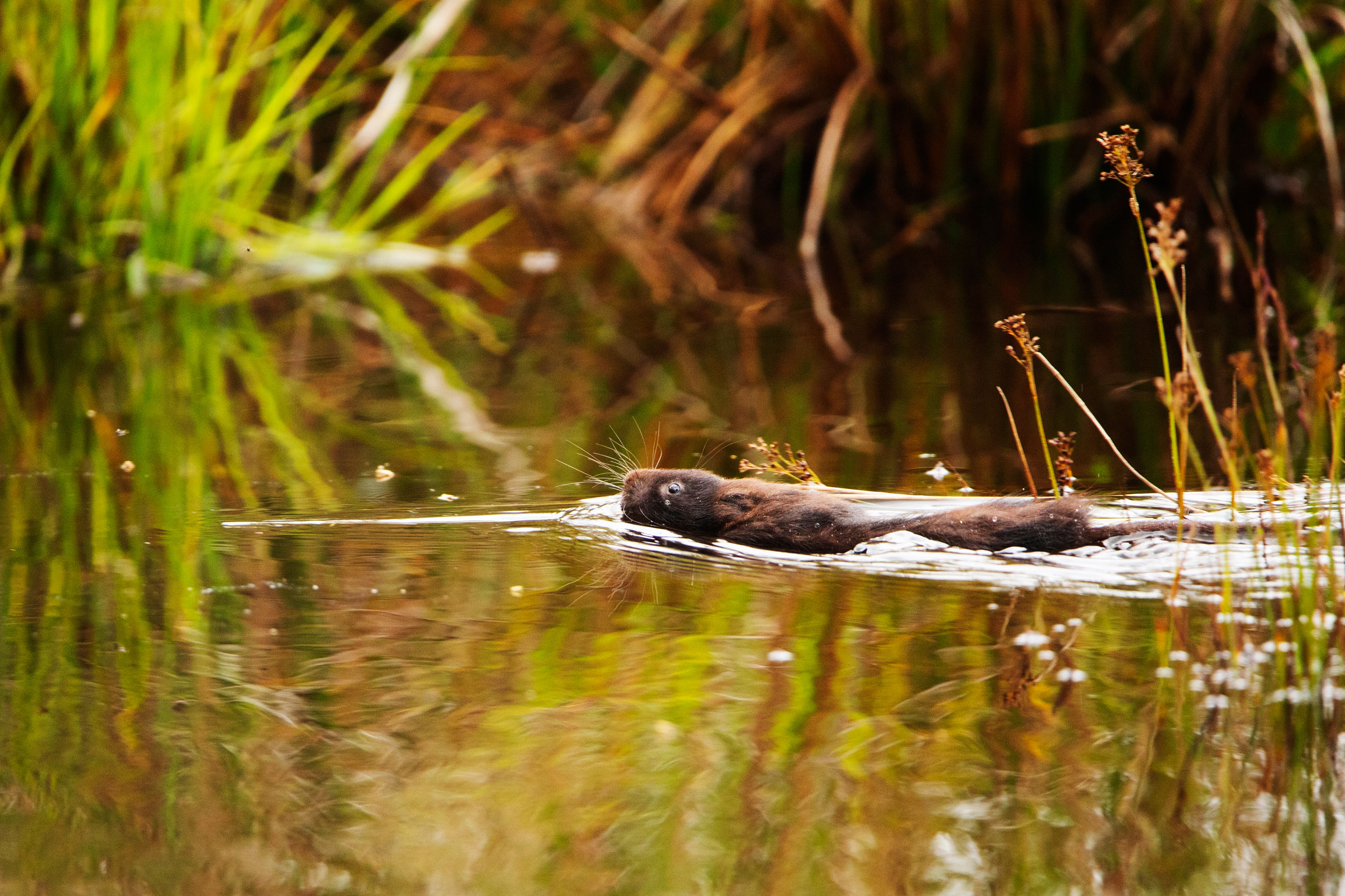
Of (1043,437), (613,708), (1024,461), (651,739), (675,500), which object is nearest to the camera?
(651,739)

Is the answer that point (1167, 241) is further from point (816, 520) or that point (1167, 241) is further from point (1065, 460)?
point (816, 520)

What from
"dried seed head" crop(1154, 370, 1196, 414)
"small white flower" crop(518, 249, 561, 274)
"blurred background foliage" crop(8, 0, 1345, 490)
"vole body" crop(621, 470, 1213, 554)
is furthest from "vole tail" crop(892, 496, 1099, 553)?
"small white flower" crop(518, 249, 561, 274)

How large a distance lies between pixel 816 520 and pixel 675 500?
0.29 meters

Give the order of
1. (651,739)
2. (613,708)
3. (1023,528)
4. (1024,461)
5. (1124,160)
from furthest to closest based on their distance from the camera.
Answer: (1024,461)
(1023,528)
(1124,160)
(613,708)
(651,739)

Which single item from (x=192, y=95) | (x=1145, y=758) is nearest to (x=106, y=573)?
(x=1145, y=758)

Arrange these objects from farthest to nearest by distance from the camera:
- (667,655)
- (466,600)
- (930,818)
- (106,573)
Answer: (106,573) < (466,600) < (667,655) < (930,818)

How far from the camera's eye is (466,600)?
2.42 metres

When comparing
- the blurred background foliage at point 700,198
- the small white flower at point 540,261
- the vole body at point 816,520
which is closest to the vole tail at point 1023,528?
the vole body at point 816,520

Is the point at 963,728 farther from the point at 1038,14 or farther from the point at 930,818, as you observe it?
the point at 1038,14

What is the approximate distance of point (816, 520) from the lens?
8.80 ft

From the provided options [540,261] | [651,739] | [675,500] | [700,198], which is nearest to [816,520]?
[675,500]

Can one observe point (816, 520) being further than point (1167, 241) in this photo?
Yes

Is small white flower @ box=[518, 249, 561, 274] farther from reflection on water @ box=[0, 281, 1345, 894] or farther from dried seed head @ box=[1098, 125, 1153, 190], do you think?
dried seed head @ box=[1098, 125, 1153, 190]

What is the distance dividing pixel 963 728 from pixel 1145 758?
0.21 m
